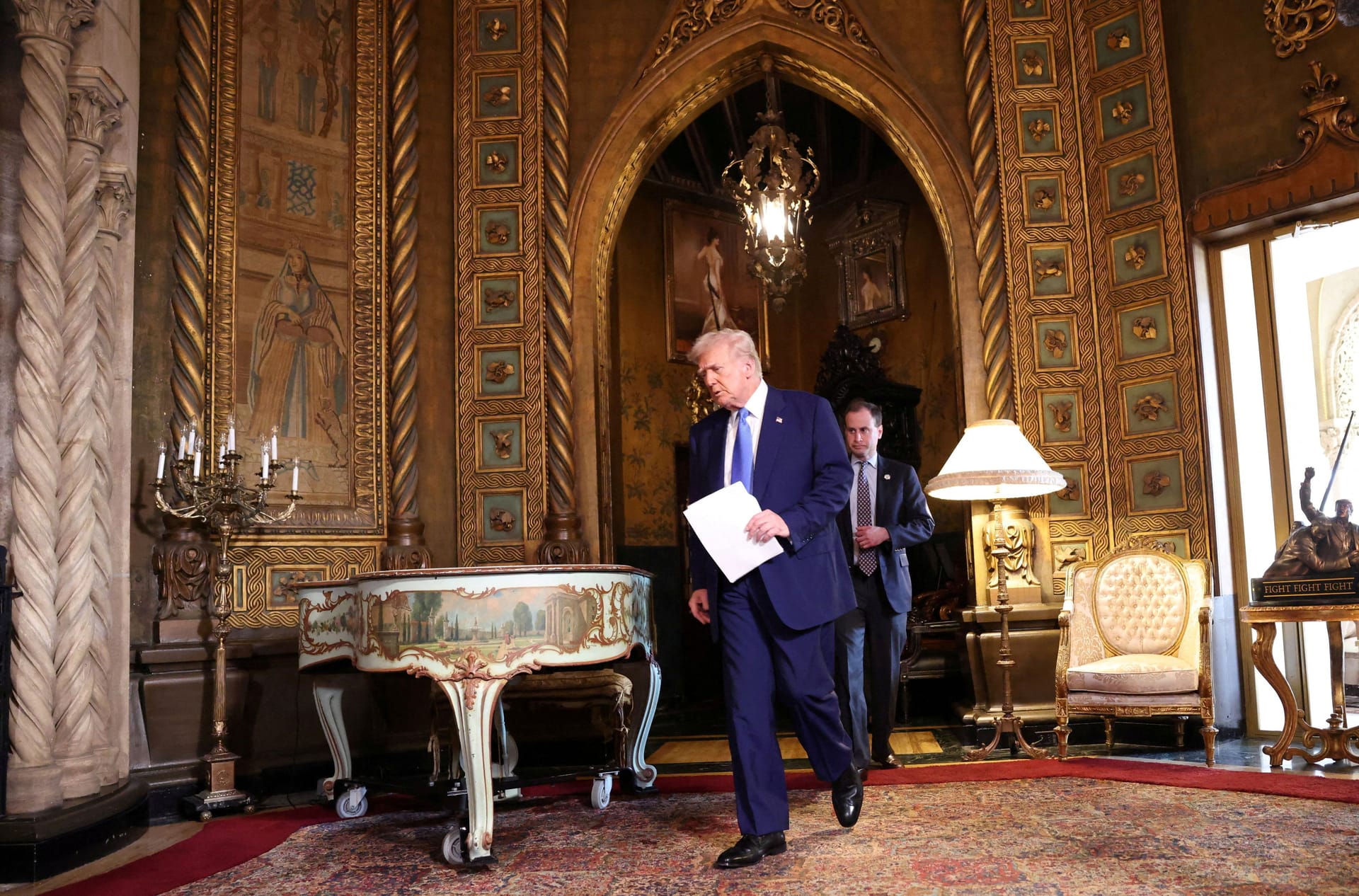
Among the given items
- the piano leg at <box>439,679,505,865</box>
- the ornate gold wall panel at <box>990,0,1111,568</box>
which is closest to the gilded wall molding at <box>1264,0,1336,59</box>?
the ornate gold wall panel at <box>990,0,1111,568</box>

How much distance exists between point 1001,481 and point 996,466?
3.2 inches

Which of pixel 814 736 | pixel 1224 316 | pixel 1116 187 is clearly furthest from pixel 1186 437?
pixel 814 736

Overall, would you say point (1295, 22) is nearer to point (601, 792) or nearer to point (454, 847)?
point (601, 792)

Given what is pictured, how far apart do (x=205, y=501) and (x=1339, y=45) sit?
596 cm

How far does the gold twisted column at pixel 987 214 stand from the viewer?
6.33 meters

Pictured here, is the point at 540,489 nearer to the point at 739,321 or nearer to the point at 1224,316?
the point at 1224,316

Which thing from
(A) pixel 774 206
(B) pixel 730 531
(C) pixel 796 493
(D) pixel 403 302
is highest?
(A) pixel 774 206

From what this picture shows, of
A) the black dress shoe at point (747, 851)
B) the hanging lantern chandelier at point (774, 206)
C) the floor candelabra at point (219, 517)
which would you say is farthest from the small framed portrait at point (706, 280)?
the black dress shoe at point (747, 851)

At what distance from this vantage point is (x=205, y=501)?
4977mm

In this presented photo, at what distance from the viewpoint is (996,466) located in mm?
5352

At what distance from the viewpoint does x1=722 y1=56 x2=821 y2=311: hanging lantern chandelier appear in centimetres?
669

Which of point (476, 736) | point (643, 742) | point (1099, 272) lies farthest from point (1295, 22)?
point (476, 736)

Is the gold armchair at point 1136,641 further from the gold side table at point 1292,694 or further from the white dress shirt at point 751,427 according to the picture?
the white dress shirt at point 751,427

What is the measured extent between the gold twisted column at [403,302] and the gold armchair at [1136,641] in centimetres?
344
